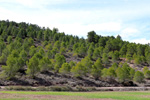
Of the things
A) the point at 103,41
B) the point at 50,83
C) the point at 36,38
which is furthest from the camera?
the point at 36,38

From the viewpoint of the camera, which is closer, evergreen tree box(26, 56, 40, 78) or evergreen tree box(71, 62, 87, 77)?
evergreen tree box(26, 56, 40, 78)

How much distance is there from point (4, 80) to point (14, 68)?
5.52 metres

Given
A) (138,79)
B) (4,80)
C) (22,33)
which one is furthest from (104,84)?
(22,33)

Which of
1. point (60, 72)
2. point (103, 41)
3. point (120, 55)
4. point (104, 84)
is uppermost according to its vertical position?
point (103, 41)

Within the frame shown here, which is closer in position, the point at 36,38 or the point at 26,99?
the point at 26,99

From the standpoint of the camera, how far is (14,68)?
6206cm

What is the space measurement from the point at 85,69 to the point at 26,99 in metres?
48.5

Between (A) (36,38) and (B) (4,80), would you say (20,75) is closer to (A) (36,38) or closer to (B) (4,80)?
(B) (4,80)

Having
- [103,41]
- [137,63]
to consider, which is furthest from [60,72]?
[103,41]

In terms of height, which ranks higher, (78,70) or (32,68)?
(32,68)

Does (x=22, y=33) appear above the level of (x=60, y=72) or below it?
above

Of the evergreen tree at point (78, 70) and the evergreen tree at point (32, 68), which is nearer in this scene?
the evergreen tree at point (32, 68)

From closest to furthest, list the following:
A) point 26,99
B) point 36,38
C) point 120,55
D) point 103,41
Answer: point 26,99, point 120,55, point 103,41, point 36,38

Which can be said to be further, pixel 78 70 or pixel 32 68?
pixel 78 70
